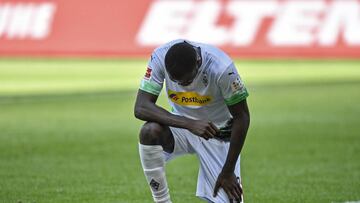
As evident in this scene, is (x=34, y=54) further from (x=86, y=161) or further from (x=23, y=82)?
(x=86, y=161)

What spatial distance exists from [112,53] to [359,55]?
708 cm

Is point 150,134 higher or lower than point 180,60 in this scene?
lower

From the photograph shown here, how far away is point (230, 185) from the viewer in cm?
774

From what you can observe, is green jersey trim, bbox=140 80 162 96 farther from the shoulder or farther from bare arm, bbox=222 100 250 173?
bare arm, bbox=222 100 250 173

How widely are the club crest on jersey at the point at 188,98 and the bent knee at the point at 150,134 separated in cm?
33

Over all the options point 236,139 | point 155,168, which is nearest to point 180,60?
point 236,139

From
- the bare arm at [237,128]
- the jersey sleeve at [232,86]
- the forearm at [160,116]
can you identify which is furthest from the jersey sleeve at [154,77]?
the bare arm at [237,128]

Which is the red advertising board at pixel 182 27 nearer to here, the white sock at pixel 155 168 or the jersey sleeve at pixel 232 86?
the white sock at pixel 155 168

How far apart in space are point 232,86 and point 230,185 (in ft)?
2.74

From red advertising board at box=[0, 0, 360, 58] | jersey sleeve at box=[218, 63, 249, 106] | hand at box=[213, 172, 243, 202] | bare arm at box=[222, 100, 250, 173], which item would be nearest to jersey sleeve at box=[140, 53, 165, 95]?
jersey sleeve at box=[218, 63, 249, 106]

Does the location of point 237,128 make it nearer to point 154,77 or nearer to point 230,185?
point 230,185

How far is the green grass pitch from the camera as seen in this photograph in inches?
389

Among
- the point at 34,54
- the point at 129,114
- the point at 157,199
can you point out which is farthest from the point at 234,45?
the point at 157,199

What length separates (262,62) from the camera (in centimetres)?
2795
